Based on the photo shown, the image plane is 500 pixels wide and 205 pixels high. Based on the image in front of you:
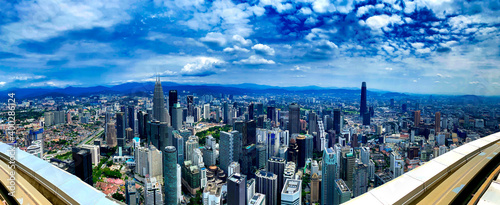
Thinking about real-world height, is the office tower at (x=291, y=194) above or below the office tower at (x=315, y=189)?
above

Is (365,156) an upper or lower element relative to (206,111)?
lower

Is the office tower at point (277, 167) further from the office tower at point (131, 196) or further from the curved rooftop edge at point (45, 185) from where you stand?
the curved rooftop edge at point (45, 185)

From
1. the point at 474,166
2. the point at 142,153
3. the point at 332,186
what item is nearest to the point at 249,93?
the point at 142,153

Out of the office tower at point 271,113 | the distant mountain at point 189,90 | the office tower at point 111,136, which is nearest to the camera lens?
the distant mountain at point 189,90

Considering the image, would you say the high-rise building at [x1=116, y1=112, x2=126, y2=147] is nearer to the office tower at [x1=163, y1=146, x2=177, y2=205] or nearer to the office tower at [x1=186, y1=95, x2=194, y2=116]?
the office tower at [x1=186, y1=95, x2=194, y2=116]

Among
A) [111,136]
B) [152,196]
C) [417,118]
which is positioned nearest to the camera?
[152,196]

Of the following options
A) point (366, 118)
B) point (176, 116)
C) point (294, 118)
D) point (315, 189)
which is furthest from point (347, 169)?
point (176, 116)

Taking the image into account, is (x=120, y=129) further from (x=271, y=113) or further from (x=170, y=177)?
(x=271, y=113)

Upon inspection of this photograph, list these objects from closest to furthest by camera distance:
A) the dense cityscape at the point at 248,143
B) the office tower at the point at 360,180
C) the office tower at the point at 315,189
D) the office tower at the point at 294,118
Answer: the dense cityscape at the point at 248,143, the office tower at the point at 360,180, the office tower at the point at 315,189, the office tower at the point at 294,118

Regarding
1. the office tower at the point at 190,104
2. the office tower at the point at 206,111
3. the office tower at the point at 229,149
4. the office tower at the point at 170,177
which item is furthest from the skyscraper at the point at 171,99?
the office tower at the point at 170,177
